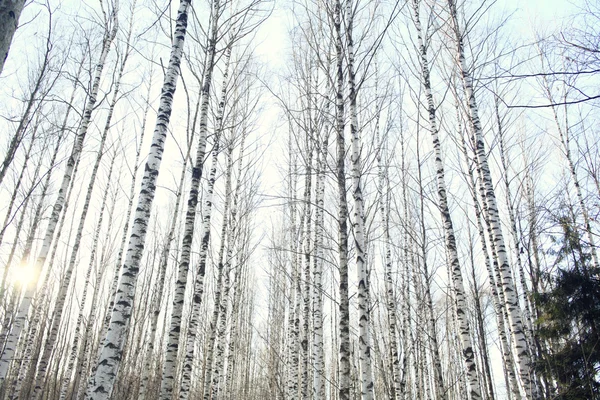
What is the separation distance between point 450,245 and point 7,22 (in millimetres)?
6147

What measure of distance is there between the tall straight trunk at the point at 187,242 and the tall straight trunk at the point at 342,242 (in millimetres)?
2230

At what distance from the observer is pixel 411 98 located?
747 centimetres

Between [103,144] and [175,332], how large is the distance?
733 cm

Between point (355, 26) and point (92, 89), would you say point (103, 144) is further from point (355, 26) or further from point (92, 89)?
point (355, 26)

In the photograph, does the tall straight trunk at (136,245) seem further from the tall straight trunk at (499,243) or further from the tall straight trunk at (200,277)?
the tall straight trunk at (499,243)

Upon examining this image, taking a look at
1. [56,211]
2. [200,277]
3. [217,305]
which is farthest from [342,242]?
[56,211]

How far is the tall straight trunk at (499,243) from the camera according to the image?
557cm

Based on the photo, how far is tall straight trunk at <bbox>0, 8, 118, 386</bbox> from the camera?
6.37m

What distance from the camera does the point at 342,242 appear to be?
4879mm

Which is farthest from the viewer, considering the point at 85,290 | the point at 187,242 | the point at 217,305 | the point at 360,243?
the point at 85,290

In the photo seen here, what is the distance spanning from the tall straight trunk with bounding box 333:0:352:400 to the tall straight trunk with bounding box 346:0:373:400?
153mm

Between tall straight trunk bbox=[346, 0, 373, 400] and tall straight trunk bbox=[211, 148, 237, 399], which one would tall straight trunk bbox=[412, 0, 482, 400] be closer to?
tall straight trunk bbox=[346, 0, 373, 400]

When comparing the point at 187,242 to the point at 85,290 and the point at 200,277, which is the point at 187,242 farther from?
the point at 85,290

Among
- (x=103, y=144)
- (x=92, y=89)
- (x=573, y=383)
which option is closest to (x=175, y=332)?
(x=573, y=383)
